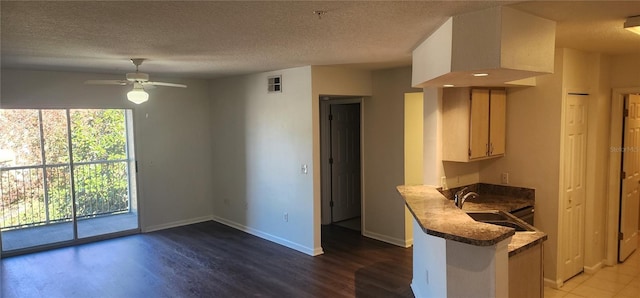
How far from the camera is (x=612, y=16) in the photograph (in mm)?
2641

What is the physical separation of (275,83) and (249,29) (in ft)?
8.79

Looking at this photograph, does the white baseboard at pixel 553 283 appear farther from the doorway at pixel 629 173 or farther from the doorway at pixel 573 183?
the doorway at pixel 629 173

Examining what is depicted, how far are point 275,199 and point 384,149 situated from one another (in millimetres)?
1666

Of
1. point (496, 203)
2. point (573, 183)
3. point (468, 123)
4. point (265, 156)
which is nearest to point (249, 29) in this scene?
point (468, 123)

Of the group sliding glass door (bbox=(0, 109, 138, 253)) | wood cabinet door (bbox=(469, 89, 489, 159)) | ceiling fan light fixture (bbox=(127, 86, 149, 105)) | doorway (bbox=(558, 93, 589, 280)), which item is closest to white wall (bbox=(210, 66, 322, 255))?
sliding glass door (bbox=(0, 109, 138, 253))

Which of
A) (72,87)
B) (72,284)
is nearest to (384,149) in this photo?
(72,284)

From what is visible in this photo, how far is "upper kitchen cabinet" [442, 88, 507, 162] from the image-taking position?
13.1ft

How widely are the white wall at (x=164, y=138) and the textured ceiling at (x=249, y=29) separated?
952 mm

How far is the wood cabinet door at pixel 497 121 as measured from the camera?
4.25 m

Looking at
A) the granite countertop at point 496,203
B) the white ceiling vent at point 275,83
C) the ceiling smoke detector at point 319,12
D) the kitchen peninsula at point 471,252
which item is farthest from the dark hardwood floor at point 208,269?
the ceiling smoke detector at point 319,12

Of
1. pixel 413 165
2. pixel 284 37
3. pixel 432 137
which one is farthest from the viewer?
pixel 413 165

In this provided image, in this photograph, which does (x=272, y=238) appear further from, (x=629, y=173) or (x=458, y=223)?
(x=629, y=173)

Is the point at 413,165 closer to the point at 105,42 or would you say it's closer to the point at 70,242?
the point at 105,42

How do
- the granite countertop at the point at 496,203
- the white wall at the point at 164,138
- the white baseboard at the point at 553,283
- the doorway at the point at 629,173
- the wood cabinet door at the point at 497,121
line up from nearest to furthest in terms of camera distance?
the granite countertop at the point at 496,203
the white baseboard at the point at 553,283
the wood cabinet door at the point at 497,121
the doorway at the point at 629,173
the white wall at the point at 164,138
